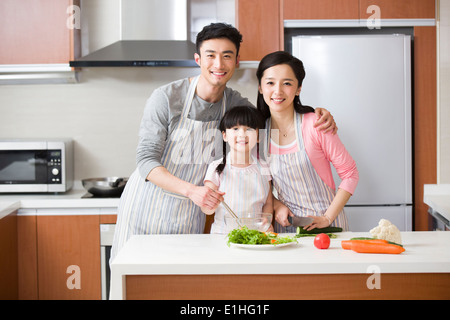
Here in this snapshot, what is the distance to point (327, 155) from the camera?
80.0 inches

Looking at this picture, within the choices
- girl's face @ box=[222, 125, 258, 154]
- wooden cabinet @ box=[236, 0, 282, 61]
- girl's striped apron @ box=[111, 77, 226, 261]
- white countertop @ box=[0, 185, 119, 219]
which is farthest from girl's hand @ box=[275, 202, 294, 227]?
wooden cabinet @ box=[236, 0, 282, 61]

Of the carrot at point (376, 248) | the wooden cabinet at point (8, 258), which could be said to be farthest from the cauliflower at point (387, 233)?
the wooden cabinet at point (8, 258)

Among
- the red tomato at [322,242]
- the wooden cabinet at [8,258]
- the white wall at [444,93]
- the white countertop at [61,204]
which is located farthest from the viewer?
the white wall at [444,93]

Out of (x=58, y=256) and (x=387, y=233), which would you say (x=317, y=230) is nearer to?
(x=387, y=233)

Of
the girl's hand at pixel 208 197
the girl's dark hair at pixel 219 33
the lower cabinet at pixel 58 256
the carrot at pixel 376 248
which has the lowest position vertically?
the lower cabinet at pixel 58 256

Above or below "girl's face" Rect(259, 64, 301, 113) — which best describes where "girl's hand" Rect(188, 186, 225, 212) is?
below

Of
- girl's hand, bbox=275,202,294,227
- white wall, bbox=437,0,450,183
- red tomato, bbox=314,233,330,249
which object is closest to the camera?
red tomato, bbox=314,233,330,249

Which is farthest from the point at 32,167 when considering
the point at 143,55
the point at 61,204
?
the point at 143,55

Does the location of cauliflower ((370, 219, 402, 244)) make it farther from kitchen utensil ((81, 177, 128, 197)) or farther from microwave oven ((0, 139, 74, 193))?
microwave oven ((0, 139, 74, 193))

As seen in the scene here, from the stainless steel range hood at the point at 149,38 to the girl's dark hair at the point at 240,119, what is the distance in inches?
41.9

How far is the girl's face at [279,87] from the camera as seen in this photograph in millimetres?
1976

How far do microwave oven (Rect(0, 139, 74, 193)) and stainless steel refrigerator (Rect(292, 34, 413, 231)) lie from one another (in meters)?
1.50

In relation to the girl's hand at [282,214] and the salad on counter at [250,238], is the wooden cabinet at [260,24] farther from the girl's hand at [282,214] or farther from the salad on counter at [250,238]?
the salad on counter at [250,238]

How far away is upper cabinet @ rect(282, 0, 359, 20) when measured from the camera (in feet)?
→ 9.66
